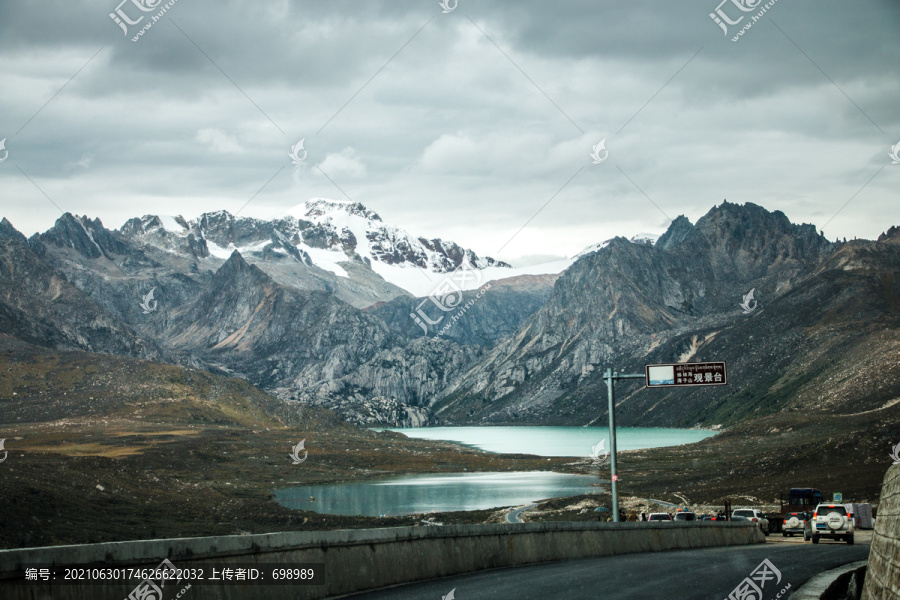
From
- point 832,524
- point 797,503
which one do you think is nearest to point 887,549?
point 832,524

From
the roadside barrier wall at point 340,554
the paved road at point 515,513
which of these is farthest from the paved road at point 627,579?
the paved road at point 515,513

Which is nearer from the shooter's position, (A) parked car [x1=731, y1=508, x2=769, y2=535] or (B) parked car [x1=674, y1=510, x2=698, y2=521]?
(B) parked car [x1=674, y1=510, x2=698, y2=521]

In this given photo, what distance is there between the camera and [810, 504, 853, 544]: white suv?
1682 inches

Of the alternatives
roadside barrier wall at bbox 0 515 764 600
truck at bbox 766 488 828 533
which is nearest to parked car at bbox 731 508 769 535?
truck at bbox 766 488 828 533

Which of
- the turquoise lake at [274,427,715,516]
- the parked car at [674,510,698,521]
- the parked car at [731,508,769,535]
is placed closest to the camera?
the parked car at [674,510,698,521]

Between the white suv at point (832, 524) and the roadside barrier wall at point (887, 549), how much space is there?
3128 cm

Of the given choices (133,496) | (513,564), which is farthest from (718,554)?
(133,496)

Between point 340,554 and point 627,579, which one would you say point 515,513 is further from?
point 340,554

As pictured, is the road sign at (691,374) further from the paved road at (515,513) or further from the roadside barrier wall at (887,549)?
the paved road at (515,513)

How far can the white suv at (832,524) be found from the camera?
4273 centimetres

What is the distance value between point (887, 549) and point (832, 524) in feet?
110

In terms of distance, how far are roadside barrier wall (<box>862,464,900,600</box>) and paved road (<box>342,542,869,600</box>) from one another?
5957 millimetres

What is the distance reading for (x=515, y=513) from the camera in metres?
98.4

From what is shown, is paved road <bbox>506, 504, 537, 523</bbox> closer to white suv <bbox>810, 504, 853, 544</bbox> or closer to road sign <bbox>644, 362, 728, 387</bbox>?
white suv <bbox>810, 504, 853, 544</bbox>
